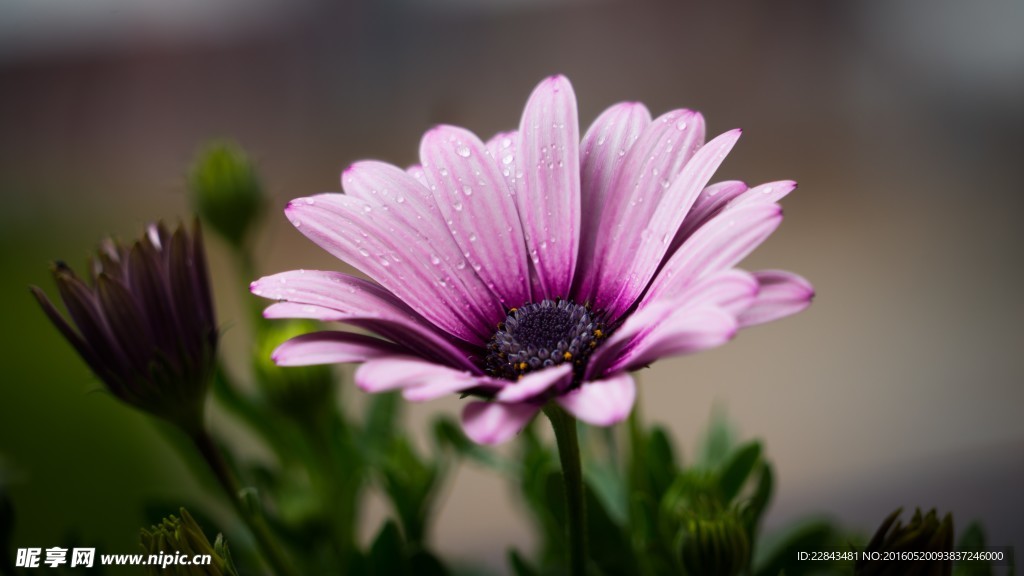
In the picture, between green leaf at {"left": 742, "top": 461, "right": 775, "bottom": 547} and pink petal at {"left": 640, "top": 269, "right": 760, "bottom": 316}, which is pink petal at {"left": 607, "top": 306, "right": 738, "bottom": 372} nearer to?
pink petal at {"left": 640, "top": 269, "right": 760, "bottom": 316}

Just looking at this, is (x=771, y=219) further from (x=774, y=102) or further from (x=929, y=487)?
(x=774, y=102)

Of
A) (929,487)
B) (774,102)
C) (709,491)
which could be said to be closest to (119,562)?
(709,491)

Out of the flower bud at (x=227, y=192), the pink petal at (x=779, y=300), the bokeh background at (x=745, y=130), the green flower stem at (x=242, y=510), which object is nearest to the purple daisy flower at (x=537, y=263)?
the pink petal at (x=779, y=300)

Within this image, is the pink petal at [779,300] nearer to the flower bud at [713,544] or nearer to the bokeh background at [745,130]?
the flower bud at [713,544]

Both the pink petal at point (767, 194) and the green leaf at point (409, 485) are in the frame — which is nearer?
the pink petal at point (767, 194)

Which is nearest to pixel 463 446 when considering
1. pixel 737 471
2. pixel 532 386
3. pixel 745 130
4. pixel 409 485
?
pixel 409 485

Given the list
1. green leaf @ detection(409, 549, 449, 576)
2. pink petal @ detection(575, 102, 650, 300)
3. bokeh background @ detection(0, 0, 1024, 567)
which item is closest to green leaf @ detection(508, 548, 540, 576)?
green leaf @ detection(409, 549, 449, 576)
